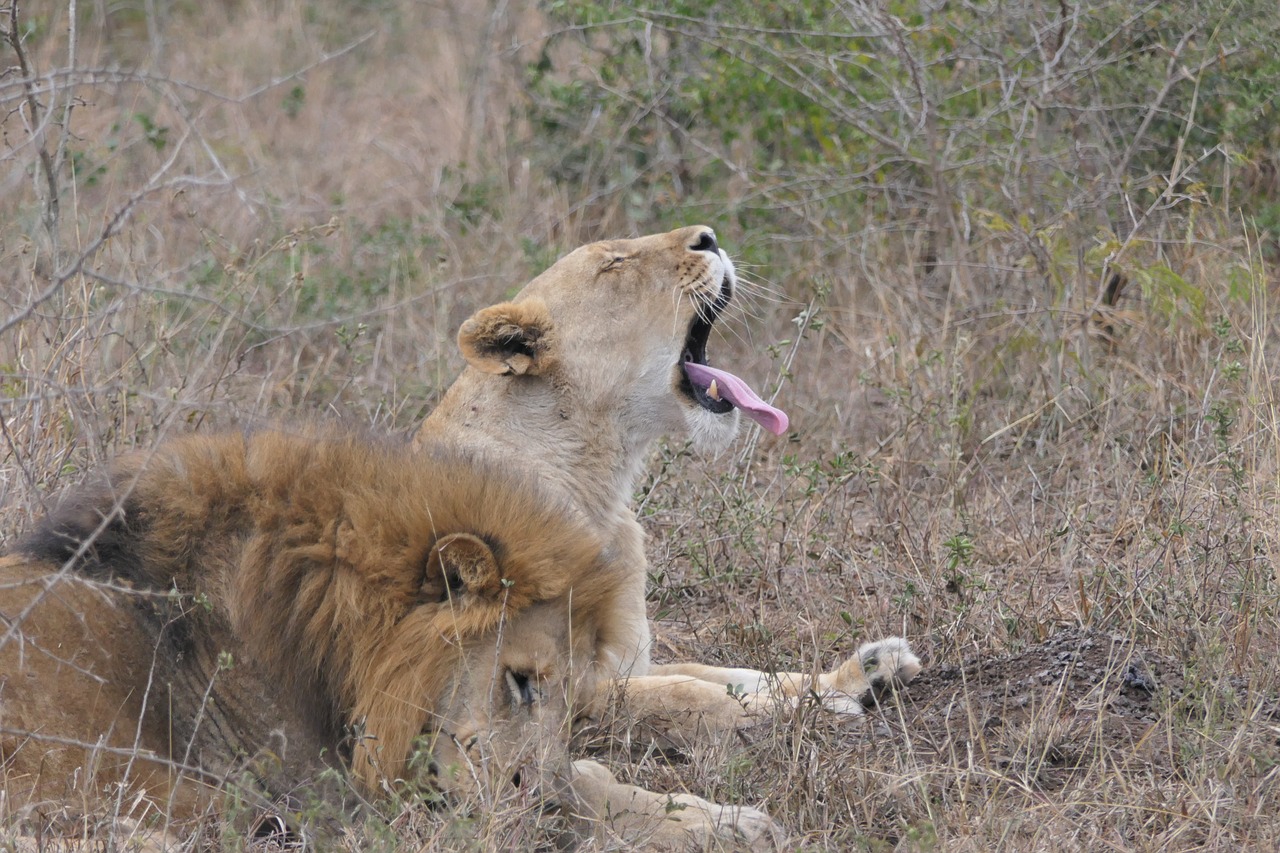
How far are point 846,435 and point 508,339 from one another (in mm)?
2274

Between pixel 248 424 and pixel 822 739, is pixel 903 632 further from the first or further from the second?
pixel 248 424

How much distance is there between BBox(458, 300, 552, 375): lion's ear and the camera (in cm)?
457

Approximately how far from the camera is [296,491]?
3.51m

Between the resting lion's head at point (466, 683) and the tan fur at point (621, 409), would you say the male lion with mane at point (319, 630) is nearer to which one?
the resting lion's head at point (466, 683)

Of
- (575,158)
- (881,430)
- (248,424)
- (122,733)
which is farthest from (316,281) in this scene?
(122,733)

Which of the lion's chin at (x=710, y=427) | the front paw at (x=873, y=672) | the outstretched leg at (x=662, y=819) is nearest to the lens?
the outstretched leg at (x=662, y=819)

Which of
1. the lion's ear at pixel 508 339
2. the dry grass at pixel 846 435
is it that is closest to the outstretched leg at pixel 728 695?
the dry grass at pixel 846 435

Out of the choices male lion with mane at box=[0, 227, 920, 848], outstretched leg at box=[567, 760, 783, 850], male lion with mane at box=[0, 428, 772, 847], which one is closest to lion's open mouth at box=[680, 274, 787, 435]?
male lion with mane at box=[0, 227, 920, 848]

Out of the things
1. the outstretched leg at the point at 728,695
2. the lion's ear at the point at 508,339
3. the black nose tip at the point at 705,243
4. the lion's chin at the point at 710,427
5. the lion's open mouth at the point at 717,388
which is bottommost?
the outstretched leg at the point at 728,695

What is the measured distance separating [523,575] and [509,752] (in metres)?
0.38

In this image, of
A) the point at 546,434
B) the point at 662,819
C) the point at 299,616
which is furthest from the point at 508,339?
the point at 662,819

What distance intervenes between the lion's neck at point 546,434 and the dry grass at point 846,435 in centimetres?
37

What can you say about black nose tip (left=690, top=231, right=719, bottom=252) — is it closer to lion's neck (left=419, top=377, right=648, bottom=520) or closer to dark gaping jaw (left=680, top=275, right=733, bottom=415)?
dark gaping jaw (left=680, top=275, right=733, bottom=415)

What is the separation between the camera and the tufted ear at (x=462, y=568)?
3.28 m
